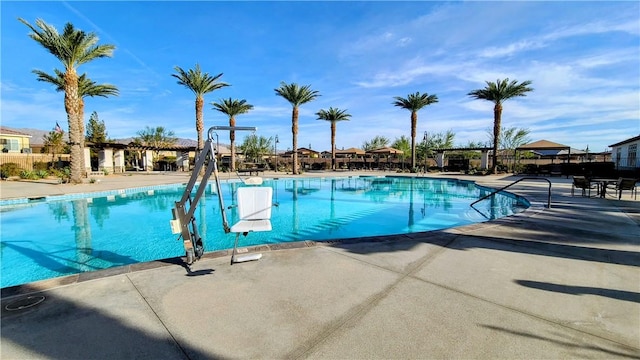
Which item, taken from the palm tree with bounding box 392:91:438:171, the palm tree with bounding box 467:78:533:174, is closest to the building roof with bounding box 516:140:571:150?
the palm tree with bounding box 467:78:533:174

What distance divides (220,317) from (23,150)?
43047mm

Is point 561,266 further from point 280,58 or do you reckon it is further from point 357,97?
point 357,97

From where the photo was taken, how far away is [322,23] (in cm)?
1520

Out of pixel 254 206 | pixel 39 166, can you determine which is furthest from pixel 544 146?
pixel 39 166

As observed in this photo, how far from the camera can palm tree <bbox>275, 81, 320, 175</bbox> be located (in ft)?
86.7

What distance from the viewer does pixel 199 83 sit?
2188 cm

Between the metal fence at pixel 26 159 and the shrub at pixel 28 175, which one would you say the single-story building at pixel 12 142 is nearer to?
the metal fence at pixel 26 159

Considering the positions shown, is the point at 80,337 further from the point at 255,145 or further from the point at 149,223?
the point at 255,145

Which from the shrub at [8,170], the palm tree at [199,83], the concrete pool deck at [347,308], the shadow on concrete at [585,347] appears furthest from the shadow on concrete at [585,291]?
the shrub at [8,170]

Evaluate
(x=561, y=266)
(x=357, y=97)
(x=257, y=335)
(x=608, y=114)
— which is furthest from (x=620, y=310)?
(x=608, y=114)

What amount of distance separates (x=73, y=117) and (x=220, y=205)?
18.3 meters

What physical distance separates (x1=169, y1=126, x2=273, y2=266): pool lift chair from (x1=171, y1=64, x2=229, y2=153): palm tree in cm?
1993

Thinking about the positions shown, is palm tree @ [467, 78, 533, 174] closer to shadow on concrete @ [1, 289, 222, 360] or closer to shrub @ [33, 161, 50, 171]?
shadow on concrete @ [1, 289, 222, 360]

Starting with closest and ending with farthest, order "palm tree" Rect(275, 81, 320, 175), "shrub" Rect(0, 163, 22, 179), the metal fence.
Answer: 1. "shrub" Rect(0, 163, 22, 179)
2. the metal fence
3. "palm tree" Rect(275, 81, 320, 175)
